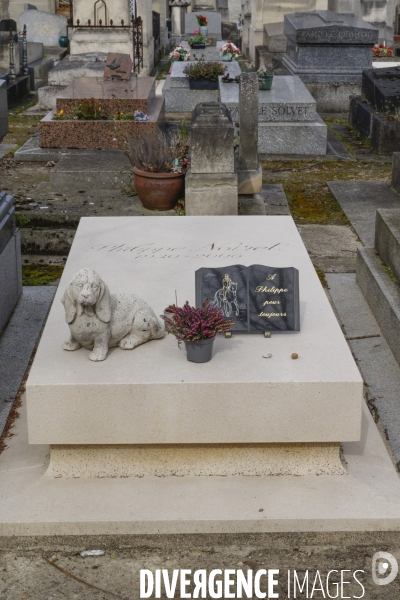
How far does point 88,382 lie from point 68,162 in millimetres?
6469

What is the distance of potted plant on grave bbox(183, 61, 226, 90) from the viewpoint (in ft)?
52.2

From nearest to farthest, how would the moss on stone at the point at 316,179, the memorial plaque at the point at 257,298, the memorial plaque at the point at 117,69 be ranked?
1. the memorial plaque at the point at 257,298
2. the moss on stone at the point at 316,179
3. the memorial plaque at the point at 117,69

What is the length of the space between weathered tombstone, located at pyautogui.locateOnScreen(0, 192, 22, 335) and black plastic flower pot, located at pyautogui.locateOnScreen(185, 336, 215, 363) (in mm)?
2444

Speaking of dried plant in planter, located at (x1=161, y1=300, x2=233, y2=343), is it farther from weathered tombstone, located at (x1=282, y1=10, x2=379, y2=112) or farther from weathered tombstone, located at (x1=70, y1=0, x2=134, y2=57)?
weathered tombstone, located at (x1=70, y1=0, x2=134, y2=57)

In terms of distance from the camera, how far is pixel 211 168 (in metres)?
9.12

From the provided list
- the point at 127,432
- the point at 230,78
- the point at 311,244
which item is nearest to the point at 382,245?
the point at 311,244

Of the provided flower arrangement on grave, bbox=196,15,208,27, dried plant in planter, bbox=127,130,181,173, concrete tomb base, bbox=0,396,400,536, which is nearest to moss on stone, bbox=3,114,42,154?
dried plant in planter, bbox=127,130,181,173

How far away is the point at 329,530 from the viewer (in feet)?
15.4

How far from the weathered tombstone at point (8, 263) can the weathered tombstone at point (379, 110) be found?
24.9ft

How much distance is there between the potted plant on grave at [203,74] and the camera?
1591 cm

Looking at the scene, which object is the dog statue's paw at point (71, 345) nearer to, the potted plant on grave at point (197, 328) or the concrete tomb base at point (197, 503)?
the potted plant on grave at point (197, 328)

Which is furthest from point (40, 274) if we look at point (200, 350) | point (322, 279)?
point (200, 350)

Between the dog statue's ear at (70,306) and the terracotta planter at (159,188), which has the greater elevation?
the dog statue's ear at (70,306)

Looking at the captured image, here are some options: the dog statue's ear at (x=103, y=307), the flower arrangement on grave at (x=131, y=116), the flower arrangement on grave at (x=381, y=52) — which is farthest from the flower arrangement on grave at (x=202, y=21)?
the dog statue's ear at (x=103, y=307)
